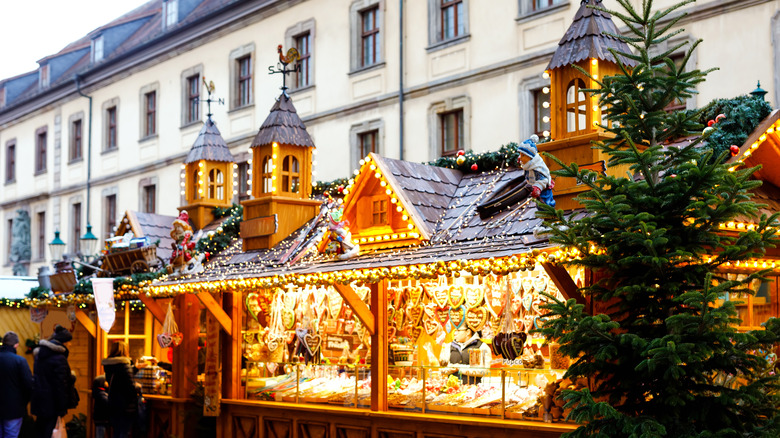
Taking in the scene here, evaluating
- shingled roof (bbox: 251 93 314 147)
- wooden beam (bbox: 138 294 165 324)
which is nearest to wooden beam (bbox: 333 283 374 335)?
shingled roof (bbox: 251 93 314 147)

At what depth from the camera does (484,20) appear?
19969 millimetres

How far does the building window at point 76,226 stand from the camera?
3278 cm

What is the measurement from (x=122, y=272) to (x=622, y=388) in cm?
1204

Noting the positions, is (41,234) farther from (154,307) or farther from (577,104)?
(577,104)

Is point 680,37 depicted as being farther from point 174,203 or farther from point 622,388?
point 174,203

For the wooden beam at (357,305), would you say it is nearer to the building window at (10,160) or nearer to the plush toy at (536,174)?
the plush toy at (536,174)

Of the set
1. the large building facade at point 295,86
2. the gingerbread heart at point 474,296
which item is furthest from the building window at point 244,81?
the gingerbread heart at point 474,296

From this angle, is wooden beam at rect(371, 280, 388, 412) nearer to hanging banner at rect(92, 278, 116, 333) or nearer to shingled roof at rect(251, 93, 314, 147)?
shingled roof at rect(251, 93, 314, 147)

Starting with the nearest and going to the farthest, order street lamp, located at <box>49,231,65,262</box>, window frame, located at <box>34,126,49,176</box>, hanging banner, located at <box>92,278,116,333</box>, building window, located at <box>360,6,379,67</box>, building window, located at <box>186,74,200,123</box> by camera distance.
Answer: hanging banner, located at <box>92,278,116,333</box> → building window, located at <box>360,6,379,67</box> → street lamp, located at <box>49,231,65,262</box> → building window, located at <box>186,74,200,123</box> → window frame, located at <box>34,126,49,176</box>

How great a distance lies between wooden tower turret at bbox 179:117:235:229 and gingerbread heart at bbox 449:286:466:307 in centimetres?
745

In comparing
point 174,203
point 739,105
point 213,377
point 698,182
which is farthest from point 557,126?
point 174,203

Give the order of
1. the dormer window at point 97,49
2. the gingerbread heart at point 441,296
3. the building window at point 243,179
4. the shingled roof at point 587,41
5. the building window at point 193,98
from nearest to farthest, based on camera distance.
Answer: the shingled roof at point 587,41
the gingerbread heart at point 441,296
the building window at point 243,179
the building window at point 193,98
the dormer window at point 97,49

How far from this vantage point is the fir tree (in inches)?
309

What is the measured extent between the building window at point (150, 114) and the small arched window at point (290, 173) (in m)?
13.4
